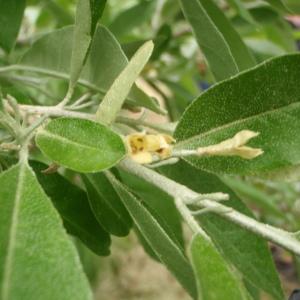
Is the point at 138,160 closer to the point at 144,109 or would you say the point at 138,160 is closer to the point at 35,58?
the point at 144,109

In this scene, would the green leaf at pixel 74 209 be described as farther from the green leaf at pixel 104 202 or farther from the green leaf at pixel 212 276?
the green leaf at pixel 212 276

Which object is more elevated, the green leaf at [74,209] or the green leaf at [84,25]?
the green leaf at [84,25]

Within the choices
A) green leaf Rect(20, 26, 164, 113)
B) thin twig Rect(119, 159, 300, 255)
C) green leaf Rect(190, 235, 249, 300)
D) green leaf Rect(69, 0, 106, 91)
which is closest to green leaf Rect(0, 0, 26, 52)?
green leaf Rect(20, 26, 164, 113)

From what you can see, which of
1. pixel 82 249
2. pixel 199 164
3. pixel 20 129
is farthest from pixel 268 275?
pixel 82 249

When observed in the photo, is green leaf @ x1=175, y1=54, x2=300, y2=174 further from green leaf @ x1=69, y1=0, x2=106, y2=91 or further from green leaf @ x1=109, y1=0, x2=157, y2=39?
green leaf @ x1=109, y1=0, x2=157, y2=39

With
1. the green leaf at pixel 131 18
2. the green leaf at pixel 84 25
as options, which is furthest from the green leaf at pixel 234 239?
the green leaf at pixel 131 18
